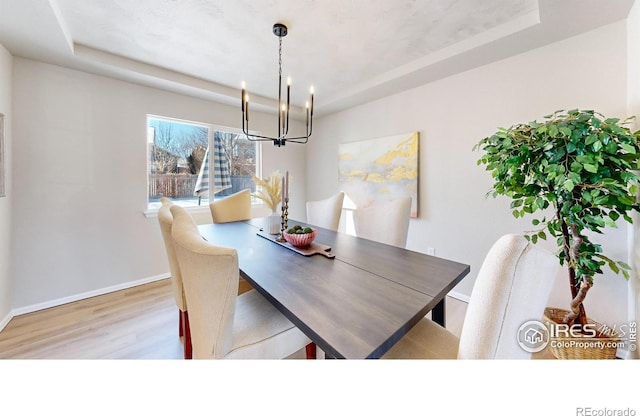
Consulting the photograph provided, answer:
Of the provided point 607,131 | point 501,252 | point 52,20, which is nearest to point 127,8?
point 52,20

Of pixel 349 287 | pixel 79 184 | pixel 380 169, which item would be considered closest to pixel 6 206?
pixel 79 184

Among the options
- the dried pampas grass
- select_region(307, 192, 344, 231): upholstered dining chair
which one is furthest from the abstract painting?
the dried pampas grass

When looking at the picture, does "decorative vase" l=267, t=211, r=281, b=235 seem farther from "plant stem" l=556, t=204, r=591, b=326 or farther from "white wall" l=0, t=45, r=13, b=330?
"white wall" l=0, t=45, r=13, b=330

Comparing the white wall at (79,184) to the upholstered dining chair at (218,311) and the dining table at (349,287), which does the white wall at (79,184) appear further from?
the upholstered dining chair at (218,311)

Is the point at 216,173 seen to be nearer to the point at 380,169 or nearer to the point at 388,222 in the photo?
the point at 380,169

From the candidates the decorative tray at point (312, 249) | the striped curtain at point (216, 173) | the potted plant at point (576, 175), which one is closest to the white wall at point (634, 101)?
the potted plant at point (576, 175)

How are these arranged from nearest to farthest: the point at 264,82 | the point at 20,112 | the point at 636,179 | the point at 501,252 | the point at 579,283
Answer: the point at 501,252, the point at 636,179, the point at 579,283, the point at 20,112, the point at 264,82

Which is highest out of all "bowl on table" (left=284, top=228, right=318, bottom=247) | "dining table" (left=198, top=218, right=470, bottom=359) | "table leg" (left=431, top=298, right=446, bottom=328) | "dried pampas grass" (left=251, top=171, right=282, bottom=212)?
"dried pampas grass" (left=251, top=171, right=282, bottom=212)

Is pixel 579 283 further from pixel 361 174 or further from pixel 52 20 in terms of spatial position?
pixel 52 20

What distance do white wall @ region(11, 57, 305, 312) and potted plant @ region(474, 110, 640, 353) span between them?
333 centimetres

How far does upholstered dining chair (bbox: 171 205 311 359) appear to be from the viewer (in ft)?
2.66

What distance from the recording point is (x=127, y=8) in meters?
1.61

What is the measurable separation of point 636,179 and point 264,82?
3011 mm

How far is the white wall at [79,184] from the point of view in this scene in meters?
2.11
